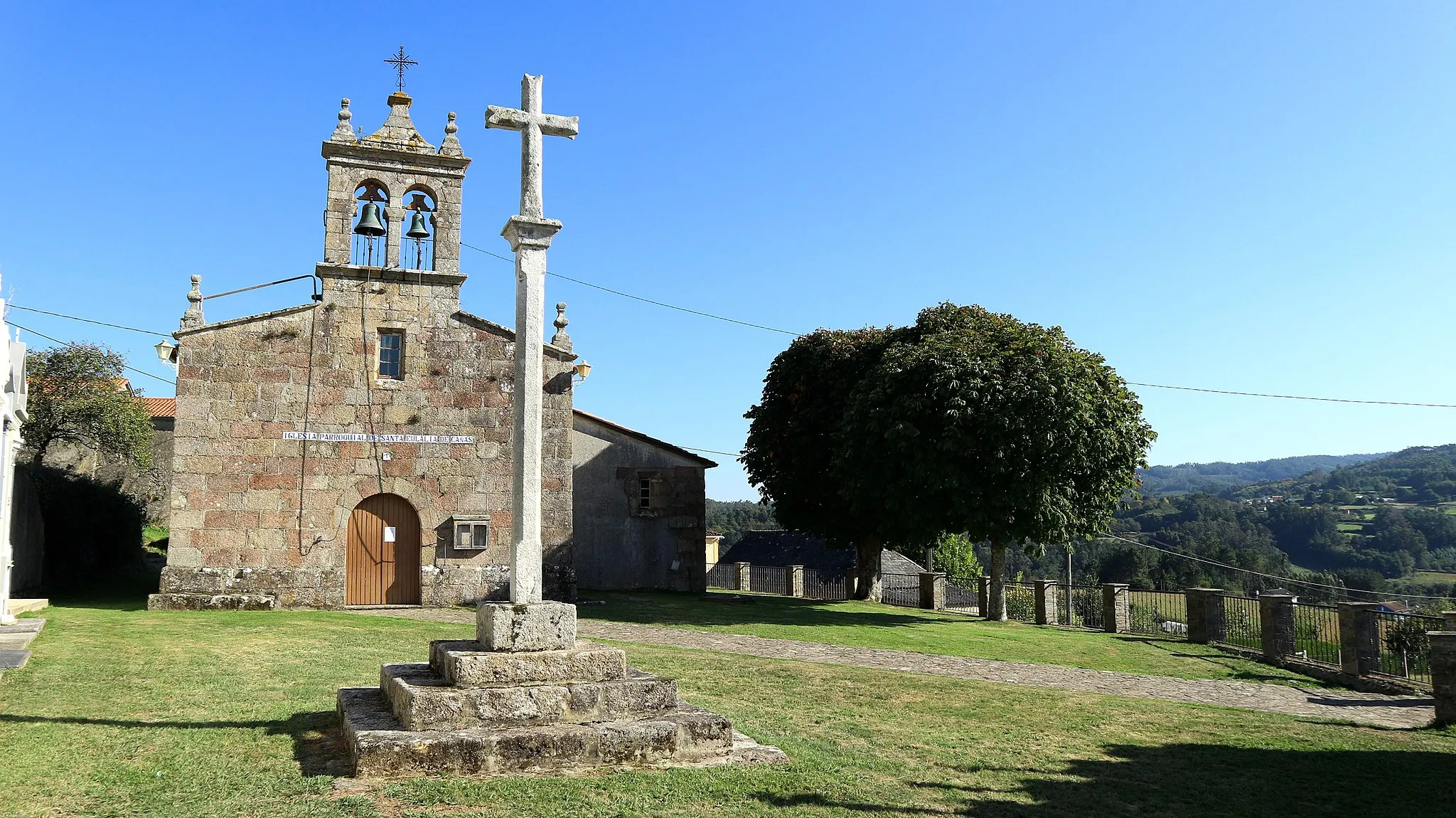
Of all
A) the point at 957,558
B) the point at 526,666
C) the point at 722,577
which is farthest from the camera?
the point at 957,558

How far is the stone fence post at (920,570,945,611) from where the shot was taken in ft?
92.5

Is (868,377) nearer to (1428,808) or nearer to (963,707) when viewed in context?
(963,707)

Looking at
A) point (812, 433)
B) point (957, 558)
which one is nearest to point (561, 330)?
point (812, 433)

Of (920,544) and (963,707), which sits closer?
(963,707)

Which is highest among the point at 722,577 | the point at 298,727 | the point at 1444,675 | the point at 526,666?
the point at 526,666

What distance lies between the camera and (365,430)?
1930 cm

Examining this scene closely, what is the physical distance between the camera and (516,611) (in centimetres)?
714

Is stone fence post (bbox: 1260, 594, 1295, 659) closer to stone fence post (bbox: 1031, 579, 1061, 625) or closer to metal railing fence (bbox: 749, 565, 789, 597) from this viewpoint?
stone fence post (bbox: 1031, 579, 1061, 625)

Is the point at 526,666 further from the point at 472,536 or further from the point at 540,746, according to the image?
the point at 472,536

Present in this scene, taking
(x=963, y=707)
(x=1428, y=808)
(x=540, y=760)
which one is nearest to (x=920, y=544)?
(x=963, y=707)

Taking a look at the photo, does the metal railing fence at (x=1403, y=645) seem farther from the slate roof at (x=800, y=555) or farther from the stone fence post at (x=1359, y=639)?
the slate roof at (x=800, y=555)

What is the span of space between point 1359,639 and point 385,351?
17.9 metres

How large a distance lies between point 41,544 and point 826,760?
22185 mm

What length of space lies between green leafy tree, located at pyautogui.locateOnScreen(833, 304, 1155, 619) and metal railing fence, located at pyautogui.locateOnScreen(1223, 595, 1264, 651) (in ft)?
11.6
